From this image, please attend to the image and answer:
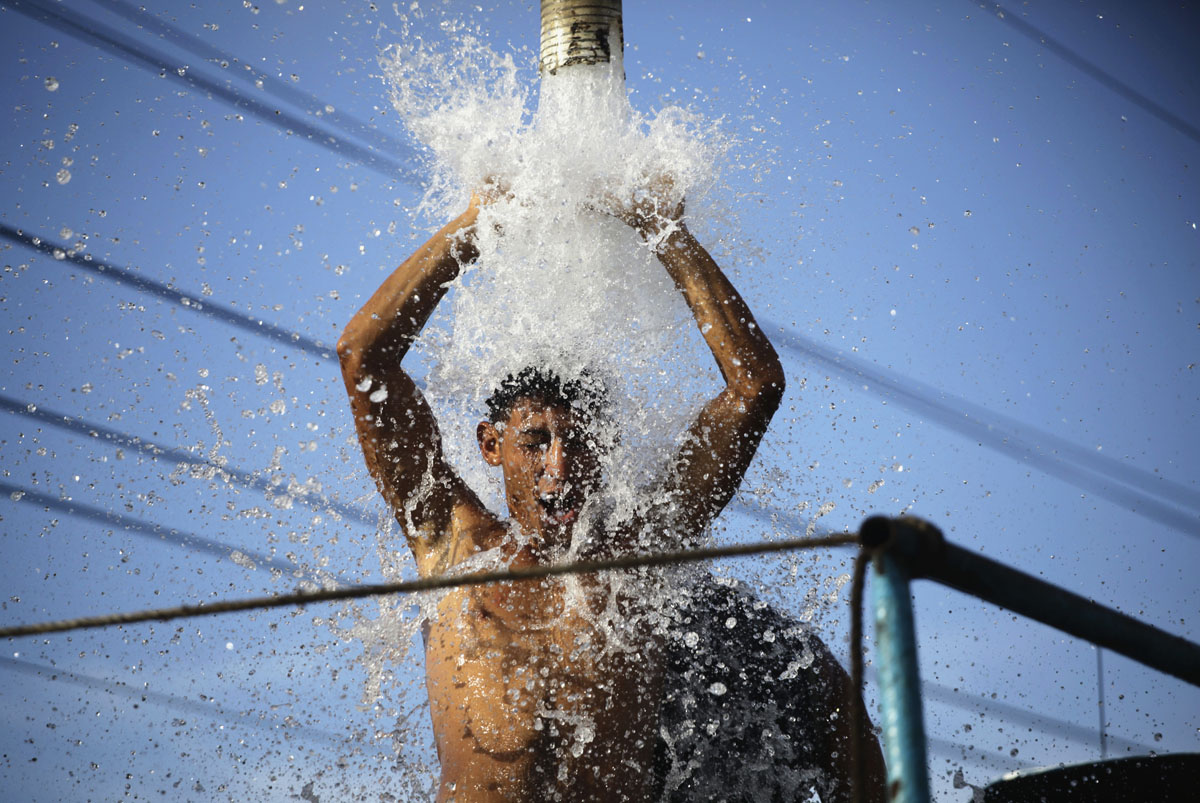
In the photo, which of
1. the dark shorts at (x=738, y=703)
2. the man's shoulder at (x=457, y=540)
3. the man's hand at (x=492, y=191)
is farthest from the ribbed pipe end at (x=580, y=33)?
the dark shorts at (x=738, y=703)

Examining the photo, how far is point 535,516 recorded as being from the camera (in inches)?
148

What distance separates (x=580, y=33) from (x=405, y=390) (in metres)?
1.36

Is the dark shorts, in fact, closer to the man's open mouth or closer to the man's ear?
the man's open mouth

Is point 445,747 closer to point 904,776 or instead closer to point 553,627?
point 553,627

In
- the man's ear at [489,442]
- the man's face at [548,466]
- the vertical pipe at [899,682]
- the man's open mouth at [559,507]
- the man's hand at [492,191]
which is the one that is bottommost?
the vertical pipe at [899,682]

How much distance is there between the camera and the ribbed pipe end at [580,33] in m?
3.67

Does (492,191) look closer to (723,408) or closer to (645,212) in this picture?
(645,212)

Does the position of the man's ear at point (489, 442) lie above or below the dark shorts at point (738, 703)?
above

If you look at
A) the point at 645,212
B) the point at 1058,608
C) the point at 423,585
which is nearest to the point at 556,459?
the point at 645,212

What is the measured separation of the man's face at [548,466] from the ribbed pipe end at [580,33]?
3.92 ft

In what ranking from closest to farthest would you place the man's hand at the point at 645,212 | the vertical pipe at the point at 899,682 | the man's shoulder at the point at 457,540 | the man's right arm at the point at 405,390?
the vertical pipe at the point at 899,682 → the man's right arm at the point at 405,390 → the man's shoulder at the point at 457,540 → the man's hand at the point at 645,212

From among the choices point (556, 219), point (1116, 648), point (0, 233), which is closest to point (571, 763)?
point (556, 219)

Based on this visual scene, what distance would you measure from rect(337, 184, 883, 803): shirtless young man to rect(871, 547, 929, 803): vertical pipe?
228cm

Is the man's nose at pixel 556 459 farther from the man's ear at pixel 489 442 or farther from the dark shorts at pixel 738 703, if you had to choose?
the dark shorts at pixel 738 703
